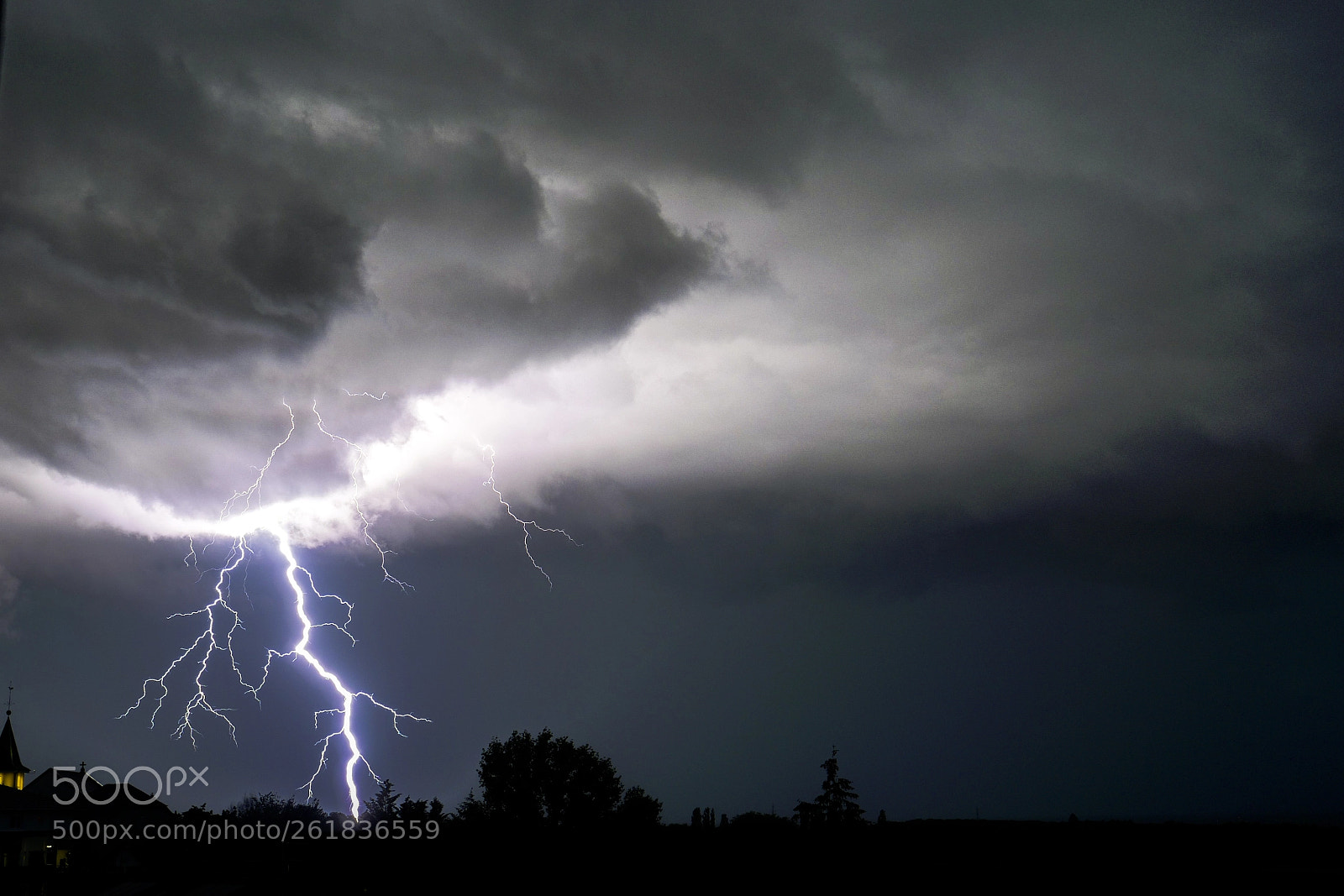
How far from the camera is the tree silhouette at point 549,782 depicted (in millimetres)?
52094

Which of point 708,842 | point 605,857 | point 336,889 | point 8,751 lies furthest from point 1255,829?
point 8,751

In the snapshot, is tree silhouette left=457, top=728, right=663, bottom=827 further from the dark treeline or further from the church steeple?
the church steeple

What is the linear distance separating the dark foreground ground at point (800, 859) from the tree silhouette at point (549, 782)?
24381 mm

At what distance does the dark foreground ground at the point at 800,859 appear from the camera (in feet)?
45.4

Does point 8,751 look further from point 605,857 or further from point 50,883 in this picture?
point 605,857

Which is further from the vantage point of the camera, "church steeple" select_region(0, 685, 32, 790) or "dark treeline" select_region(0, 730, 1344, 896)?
"church steeple" select_region(0, 685, 32, 790)

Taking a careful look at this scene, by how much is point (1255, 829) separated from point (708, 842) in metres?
10.3

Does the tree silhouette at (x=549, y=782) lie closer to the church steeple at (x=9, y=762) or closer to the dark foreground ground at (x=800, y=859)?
the dark foreground ground at (x=800, y=859)

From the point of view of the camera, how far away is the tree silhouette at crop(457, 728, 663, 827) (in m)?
52.1

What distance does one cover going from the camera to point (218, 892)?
2545cm

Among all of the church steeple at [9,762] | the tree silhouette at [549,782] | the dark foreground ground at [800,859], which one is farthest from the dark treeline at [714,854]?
the church steeple at [9,762]

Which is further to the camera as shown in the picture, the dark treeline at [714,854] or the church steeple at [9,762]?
the church steeple at [9,762]

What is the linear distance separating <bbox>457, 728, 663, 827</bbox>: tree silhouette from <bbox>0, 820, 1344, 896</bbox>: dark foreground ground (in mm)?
24381

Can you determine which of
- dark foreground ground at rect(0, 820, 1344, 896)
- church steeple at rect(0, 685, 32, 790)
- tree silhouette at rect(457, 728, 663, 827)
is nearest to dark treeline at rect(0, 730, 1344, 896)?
dark foreground ground at rect(0, 820, 1344, 896)
